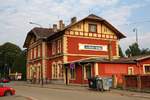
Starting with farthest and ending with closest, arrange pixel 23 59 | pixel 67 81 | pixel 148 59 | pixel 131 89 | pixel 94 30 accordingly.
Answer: pixel 23 59 → pixel 94 30 → pixel 67 81 → pixel 148 59 → pixel 131 89

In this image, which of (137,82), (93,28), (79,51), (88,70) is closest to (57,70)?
(79,51)

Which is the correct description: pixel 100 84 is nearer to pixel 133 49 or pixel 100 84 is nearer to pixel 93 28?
pixel 93 28

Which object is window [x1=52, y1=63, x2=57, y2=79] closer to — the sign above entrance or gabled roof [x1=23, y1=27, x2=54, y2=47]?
the sign above entrance

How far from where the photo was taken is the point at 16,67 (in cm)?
9338

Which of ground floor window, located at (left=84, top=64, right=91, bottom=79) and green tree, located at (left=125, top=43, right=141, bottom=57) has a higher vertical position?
green tree, located at (left=125, top=43, right=141, bottom=57)

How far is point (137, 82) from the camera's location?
30875mm

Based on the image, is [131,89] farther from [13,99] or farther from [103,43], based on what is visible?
[103,43]

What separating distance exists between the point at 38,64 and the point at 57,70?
8.26 m

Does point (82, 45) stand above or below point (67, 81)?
above

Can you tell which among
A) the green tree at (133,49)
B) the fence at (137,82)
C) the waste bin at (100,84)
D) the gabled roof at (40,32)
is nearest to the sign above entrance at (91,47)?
the gabled roof at (40,32)

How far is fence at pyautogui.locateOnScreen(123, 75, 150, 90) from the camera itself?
29734mm

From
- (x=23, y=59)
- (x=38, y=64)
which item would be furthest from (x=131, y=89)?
(x=23, y=59)

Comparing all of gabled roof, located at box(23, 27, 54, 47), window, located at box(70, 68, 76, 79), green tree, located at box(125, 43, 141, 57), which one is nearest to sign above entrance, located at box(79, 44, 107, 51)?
window, located at box(70, 68, 76, 79)

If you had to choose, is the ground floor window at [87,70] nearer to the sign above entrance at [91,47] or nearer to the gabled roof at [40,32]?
the sign above entrance at [91,47]
